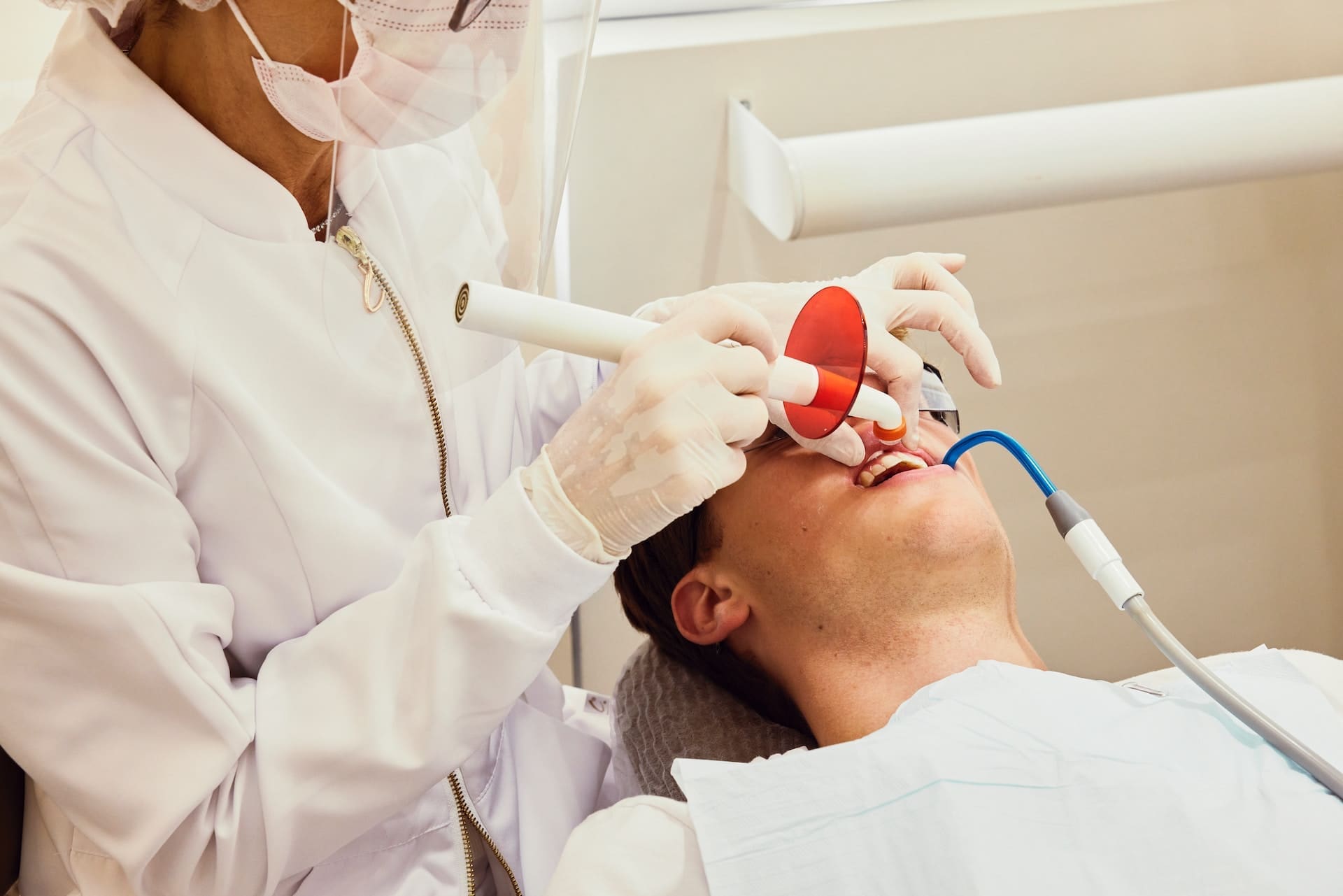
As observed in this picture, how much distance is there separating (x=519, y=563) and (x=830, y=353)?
0.34 metres

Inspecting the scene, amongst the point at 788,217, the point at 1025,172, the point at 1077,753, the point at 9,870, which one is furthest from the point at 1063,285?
the point at 9,870

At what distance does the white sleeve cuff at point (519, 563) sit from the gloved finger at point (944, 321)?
0.46 m

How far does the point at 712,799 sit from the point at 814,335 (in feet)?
1.41

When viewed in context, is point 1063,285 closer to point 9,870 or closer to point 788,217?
point 788,217

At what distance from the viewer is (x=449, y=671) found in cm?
91

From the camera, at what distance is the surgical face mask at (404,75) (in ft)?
2.56

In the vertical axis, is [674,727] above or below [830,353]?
below

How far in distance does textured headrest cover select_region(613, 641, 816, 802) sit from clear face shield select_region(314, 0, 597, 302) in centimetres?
54

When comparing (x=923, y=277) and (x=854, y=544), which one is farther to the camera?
(x=923, y=277)

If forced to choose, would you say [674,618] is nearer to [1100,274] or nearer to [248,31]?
[248,31]

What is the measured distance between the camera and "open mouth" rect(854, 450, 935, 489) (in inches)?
47.3

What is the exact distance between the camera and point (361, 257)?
1.05 metres

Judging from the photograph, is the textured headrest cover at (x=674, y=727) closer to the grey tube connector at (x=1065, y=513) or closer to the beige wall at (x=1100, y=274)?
the grey tube connector at (x=1065, y=513)

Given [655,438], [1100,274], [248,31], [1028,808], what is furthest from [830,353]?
[1100,274]
